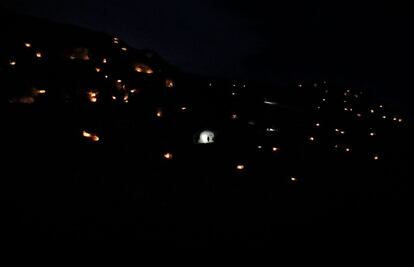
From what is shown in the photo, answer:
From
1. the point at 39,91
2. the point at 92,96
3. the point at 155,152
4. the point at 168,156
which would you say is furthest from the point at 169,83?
the point at 39,91

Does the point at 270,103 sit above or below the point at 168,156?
above

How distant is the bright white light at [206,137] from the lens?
530 inches

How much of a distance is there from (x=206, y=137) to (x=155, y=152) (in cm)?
265

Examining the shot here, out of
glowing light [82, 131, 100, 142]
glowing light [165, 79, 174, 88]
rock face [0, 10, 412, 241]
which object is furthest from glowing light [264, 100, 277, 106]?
glowing light [82, 131, 100, 142]

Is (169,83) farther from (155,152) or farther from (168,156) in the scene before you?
(168,156)

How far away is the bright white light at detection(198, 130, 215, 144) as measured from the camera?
13.5 metres

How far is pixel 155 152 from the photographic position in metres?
11.5

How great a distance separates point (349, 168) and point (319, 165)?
5.30ft

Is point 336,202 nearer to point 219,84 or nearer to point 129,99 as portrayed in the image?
point 129,99

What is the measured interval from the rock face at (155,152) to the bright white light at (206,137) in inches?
1.6

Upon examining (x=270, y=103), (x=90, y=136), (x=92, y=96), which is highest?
(x=92, y=96)

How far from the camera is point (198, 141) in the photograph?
13.4 metres

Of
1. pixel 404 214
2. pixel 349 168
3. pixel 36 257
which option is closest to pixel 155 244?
pixel 36 257

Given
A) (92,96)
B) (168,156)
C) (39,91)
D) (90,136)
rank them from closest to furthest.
Answer: (90,136), (168,156), (39,91), (92,96)
